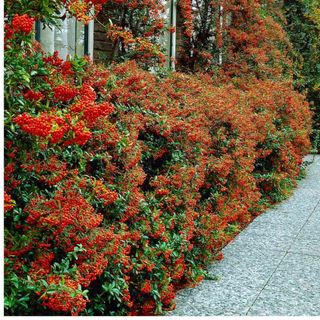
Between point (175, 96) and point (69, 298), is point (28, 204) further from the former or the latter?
point (175, 96)

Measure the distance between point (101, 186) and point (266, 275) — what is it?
1.94 meters

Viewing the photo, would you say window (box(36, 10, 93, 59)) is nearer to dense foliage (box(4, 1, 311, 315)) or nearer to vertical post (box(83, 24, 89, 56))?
vertical post (box(83, 24, 89, 56))

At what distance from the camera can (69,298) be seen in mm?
2699

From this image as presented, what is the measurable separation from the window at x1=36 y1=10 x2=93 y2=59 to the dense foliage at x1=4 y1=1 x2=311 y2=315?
1.14m

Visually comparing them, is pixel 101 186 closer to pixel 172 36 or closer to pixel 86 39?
pixel 86 39

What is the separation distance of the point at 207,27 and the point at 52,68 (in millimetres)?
6603

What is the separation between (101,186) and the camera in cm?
312

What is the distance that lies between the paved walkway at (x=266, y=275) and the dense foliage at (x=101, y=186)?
7.0 inches

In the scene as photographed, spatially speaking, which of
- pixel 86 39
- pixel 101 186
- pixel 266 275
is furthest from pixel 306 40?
pixel 101 186

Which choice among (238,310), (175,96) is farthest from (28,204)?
(175,96)

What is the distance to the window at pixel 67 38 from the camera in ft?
18.2

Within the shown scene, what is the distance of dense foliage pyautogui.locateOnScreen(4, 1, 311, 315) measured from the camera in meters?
2.85

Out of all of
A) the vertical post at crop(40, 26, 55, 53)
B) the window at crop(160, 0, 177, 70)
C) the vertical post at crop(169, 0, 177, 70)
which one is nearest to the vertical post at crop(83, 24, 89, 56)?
the vertical post at crop(40, 26, 55, 53)

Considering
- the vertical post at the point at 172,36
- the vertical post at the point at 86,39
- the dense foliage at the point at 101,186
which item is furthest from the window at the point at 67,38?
the vertical post at the point at 172,36
